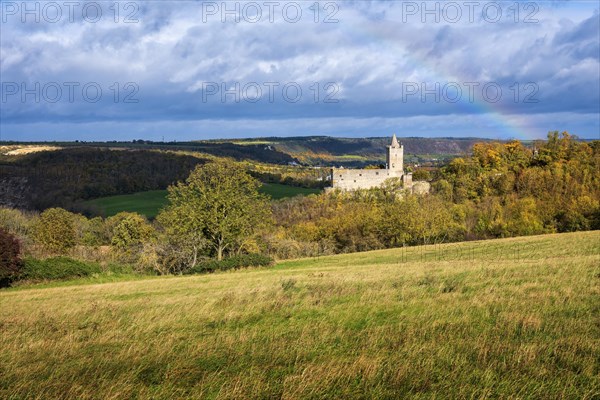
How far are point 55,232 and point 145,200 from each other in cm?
5448

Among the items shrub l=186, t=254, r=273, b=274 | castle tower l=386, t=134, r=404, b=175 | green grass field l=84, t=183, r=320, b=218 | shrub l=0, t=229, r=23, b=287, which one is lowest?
green grass field l=84, t=183, r=320, b=218

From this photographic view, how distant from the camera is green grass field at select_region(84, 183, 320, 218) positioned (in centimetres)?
10925

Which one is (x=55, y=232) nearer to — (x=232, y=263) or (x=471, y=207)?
(x=232, y=263)

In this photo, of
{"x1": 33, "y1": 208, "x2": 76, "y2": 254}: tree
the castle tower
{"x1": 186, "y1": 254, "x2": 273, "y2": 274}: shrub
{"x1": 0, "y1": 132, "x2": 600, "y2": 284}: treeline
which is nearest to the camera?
{"x1": 186, "y1": 254, "x2": 273, "y2": 274}: shrub

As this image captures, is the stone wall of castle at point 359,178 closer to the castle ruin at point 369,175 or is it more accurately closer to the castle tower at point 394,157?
the castle ruin at point 369,175

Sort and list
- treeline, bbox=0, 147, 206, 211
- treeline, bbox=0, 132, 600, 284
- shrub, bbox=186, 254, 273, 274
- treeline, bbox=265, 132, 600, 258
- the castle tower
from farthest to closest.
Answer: treeline, bbox=0, 147, 206, 211, the castle tower, treeline, bbox=265, 132, 600, 258, treeline, bbox=0, 132, 600, 284, shrub, bbox=186, 254, 273, 274

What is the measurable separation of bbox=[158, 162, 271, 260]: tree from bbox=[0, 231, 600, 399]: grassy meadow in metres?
26.4

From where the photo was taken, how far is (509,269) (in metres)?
18.1

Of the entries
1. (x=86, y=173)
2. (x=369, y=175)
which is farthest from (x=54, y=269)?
(x=86, y=173)

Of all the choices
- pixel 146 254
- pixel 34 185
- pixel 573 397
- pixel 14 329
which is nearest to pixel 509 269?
pixel 573 397

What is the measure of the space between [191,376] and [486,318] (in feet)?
19.7

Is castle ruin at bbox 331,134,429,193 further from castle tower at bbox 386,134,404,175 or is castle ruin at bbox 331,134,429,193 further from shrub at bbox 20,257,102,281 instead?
shrub at bbox 20,257,102,281

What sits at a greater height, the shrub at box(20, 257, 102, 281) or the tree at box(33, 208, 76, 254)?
the shrub at box(20, 257, 102, 281)

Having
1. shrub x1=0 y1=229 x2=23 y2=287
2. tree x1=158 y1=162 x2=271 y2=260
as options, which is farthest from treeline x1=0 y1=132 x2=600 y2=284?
shrub x1=0 y1=229 x2=23 y2=287
